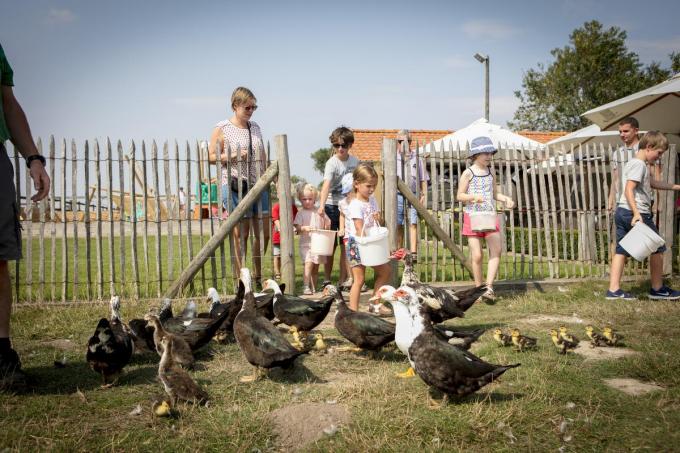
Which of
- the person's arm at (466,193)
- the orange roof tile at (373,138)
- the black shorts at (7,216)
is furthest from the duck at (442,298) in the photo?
the orange roof tile at (373,138)

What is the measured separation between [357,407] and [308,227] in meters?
4.55

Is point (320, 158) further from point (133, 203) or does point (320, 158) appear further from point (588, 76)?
point (133, 203)

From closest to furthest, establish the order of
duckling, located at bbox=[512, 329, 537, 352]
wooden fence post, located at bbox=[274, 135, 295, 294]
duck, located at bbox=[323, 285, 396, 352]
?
duck, located at bbox=[323, 285, 396, 352] < duckling, located at bbox=[512, 329, 537, 352] < wooden fence post, located at bbox=[274, 135, 295, 294]

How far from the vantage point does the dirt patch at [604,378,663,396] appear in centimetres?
427

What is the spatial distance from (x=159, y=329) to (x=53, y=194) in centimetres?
394

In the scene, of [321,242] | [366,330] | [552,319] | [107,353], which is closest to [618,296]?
[552,319]

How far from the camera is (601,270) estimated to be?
982cm

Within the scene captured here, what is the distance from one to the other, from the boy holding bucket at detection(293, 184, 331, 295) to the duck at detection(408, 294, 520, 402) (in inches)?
158

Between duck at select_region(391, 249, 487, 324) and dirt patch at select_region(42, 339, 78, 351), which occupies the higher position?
duck at select_region(391, 249, 487, 324)

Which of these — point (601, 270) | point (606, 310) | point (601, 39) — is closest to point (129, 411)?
point (606, 310)

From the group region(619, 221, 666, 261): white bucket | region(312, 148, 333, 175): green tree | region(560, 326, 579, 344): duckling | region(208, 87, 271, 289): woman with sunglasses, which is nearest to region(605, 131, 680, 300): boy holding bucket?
region(619, 221, 666, 261): white bucket

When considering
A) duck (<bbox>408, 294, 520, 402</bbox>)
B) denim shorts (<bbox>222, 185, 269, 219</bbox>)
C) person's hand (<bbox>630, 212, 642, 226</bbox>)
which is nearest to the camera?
duck (<bbox>408, 294, 520, 402</bbox>)

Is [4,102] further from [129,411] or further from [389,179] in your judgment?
[389,179]

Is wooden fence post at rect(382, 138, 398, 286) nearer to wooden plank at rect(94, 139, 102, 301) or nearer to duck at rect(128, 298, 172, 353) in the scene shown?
duck at rect(128, 298, 172, 353)
